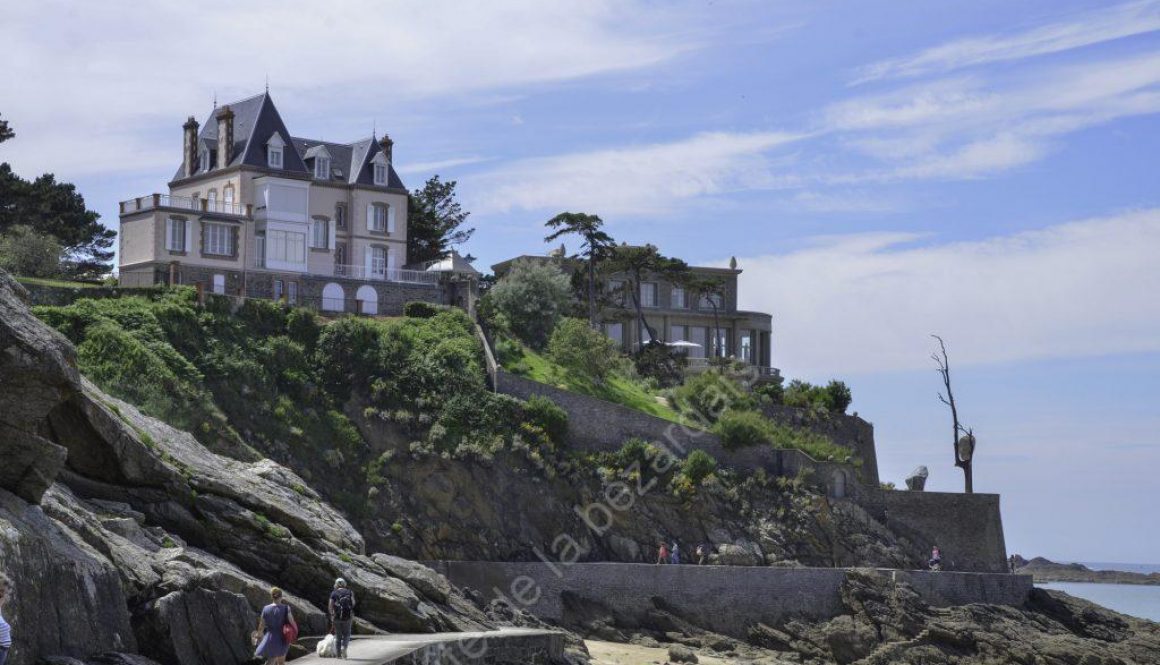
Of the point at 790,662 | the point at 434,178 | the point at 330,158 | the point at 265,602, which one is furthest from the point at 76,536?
the point at 434,178

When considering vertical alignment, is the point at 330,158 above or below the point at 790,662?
above

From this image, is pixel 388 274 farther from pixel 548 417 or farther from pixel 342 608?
pixel 342 608

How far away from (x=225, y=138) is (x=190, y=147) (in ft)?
6.81

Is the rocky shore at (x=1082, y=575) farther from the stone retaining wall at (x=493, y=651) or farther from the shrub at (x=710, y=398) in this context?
the stone retaining wall at (x=493, y=651)

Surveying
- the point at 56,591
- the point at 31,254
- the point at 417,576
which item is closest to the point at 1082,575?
the point at 31,254

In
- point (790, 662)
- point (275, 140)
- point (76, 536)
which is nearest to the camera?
point (76, 536)

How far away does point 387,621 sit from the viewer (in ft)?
81.9

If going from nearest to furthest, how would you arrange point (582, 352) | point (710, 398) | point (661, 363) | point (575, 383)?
1. point (575, 383)
2. point (582, 352)
3. point (710, 398)
4. point (661, 363)

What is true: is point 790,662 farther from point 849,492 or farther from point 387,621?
point 387,621

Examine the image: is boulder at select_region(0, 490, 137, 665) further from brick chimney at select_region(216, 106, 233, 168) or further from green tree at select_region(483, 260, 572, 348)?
brick chimney at select_region(216, 106, 233, 168)

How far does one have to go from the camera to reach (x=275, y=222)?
53.8 meters

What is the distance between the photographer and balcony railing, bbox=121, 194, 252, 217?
51.1 metres

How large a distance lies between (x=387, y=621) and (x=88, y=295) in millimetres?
23184

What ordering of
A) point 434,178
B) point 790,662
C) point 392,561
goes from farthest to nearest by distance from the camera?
point 434,178 < point 790,662 < point 392,561
